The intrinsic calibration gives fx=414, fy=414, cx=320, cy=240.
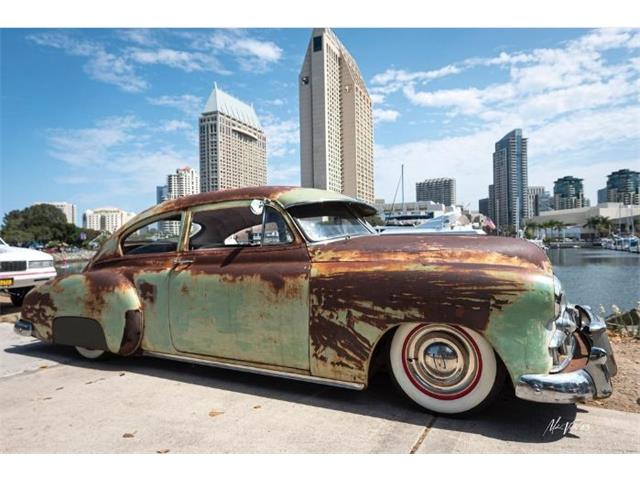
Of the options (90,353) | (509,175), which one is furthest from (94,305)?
(509,175)

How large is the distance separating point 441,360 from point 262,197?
1801mm

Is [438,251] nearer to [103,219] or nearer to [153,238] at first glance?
[153,238]

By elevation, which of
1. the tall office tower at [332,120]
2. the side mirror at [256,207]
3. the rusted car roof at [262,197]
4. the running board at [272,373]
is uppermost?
the tall office tower at [332,120]

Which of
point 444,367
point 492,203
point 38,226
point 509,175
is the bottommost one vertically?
point 444,367

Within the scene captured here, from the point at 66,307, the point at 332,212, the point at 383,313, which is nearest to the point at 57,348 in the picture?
the point at 66,307

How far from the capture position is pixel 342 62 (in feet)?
415

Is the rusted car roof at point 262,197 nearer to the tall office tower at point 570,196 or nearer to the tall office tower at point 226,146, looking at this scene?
the tall office tower at point 226,146

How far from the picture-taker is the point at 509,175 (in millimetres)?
129125

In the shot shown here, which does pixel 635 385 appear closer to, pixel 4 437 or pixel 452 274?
pixel 452 274

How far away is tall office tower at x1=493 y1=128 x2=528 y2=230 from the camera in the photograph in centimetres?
12419

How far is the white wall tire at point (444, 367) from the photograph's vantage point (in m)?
2.47

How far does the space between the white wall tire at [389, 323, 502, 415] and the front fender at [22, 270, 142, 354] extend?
7.66ft

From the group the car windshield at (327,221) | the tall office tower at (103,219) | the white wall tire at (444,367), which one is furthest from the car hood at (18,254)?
the tall office tower at (103,219)

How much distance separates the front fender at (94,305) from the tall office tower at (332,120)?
105 meters
